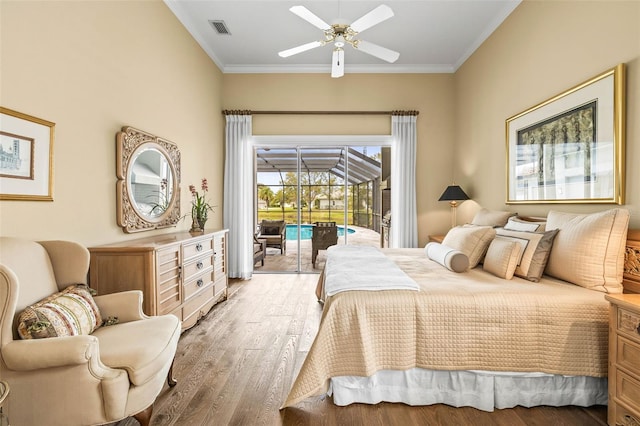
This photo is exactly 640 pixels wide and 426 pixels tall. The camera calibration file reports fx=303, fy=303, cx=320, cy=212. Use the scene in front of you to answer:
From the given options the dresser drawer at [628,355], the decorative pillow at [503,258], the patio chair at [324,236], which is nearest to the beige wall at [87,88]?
the patio chair at [324,236]

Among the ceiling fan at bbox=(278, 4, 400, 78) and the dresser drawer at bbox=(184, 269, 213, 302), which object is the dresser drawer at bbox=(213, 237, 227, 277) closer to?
the dresser drawer at bbox=(184, 269, 213, 302)

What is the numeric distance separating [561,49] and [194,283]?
398cm

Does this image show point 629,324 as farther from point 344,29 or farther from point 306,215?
point 306,215

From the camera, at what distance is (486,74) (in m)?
3.92

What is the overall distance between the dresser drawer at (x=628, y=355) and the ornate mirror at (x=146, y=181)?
3396mm

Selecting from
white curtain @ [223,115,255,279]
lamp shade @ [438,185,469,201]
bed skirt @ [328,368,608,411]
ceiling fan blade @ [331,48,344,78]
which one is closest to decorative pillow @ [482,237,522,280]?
bed skirt @ [328,368,608,411]

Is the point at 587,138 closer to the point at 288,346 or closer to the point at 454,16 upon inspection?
the point at 454,16

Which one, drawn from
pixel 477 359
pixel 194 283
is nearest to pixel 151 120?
pixel 194 283

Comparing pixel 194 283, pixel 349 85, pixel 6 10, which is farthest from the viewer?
pixel 349 85

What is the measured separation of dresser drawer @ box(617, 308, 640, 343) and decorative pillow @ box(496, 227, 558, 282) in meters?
0.57

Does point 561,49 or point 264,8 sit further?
point 264,8

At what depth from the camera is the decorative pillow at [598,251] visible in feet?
6.14

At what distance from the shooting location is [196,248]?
3.02 metres

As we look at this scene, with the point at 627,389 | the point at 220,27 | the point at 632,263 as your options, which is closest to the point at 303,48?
the point at 220,27
